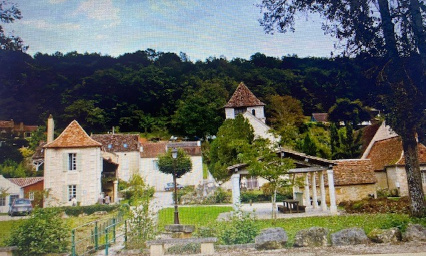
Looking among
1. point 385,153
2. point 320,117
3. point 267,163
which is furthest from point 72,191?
point 385,153

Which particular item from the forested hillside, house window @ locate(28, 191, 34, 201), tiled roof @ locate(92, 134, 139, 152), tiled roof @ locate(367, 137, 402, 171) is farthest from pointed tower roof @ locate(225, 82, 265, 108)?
house window @ locate(28, 191, 34, 201)

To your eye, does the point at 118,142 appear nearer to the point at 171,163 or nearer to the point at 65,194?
the point at 171,163

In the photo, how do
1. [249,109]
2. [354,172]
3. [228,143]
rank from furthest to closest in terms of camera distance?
[354,172]
[249,109]
[228,143]

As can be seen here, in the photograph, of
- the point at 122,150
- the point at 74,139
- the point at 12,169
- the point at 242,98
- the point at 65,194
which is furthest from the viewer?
the point at 242,98

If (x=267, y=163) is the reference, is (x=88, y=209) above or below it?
below

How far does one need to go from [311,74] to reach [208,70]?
2.50 m

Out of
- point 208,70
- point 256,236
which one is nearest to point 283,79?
point 208,70

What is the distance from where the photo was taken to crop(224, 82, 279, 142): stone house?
28.6 ft

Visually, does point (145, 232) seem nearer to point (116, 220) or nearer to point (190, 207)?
point (116, 220)

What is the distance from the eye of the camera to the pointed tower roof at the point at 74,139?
7.49 m

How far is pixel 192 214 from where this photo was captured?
7836mm

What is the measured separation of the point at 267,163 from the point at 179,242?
3810 mm

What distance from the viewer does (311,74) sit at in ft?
26.9

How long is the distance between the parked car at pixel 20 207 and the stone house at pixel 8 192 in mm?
126
